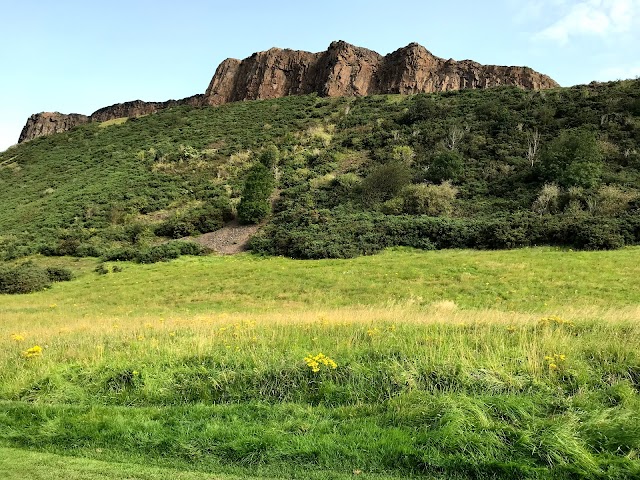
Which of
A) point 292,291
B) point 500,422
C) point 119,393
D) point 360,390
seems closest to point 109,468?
point 119,393

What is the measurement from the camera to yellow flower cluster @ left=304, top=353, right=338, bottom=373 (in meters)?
7.44

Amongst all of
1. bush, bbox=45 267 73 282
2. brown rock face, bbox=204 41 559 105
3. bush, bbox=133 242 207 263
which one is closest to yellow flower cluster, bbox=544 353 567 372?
bush, bbox=133 242 207 263

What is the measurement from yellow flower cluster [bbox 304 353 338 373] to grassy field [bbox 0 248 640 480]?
0.11ft

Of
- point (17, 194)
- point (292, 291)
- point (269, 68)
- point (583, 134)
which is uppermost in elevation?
point (269, 68)

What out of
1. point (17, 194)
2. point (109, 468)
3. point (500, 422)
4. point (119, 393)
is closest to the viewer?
point (109, 468)

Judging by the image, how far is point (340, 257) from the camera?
28625mm

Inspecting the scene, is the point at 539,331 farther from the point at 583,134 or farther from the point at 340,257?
the point at 583,134

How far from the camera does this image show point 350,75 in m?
89.3

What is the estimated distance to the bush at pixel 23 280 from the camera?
2659 centimetres

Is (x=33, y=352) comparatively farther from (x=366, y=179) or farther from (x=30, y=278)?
(x=366, y=179)

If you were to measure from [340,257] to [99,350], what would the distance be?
65.9 feet

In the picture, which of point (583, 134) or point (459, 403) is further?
point (583, 134)

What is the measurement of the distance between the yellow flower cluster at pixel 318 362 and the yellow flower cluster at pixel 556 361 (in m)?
3.48

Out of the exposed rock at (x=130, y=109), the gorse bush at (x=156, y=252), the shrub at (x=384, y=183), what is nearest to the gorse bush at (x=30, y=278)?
the gorse bush at (x=156, y=252)
